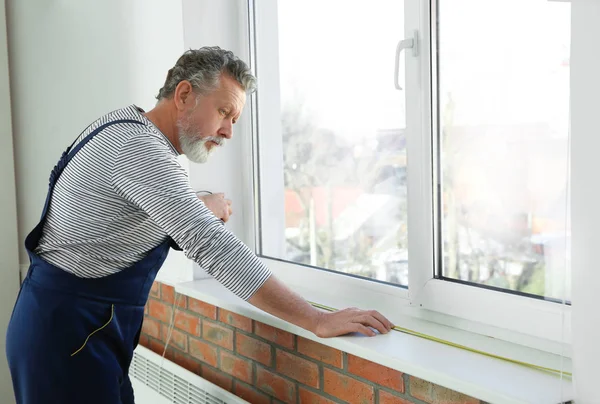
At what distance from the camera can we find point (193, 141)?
5.90 ft

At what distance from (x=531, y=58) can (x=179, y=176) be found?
2.70 ft

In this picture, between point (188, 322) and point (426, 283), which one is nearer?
point (426, 283)

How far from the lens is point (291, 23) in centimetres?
212

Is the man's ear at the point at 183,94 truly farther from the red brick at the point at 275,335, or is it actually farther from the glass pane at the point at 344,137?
the red brick at the point at 275,335

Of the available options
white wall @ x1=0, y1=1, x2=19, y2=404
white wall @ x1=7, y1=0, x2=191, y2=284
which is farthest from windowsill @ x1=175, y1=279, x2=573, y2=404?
white wall @ x1=0, y1=1, x2=19, y2=404

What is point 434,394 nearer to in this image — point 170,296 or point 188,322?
point 188,322

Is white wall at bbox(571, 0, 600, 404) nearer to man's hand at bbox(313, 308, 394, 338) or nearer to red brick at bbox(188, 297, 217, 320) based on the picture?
man's hand at bbox(313, 308, 394, 338)

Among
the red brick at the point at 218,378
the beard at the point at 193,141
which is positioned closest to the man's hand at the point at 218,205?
the beard at the point at 193,141

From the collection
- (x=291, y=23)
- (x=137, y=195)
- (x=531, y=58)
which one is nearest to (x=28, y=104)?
(x=291, y=23)

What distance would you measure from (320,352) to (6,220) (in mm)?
2278

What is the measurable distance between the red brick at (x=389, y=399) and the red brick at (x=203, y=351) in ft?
2.56

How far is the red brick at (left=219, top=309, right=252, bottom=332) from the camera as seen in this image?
1.93 metres

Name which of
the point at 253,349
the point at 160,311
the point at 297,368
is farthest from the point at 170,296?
the point at 297,368

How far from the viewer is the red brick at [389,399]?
143 cm
